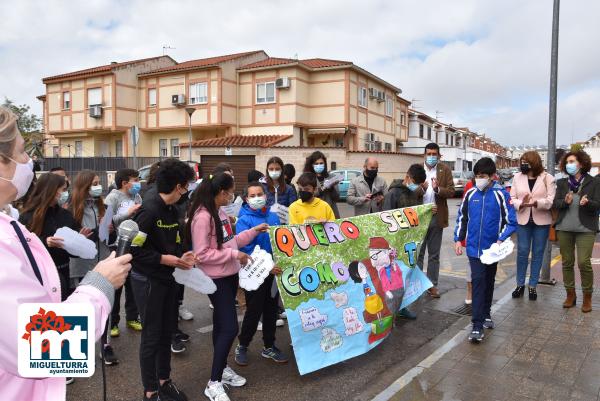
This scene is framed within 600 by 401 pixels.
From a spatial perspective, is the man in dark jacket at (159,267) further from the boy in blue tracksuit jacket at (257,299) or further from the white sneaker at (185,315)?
the white sneaker at (185,315)

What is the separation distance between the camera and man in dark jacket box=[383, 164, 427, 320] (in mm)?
6332

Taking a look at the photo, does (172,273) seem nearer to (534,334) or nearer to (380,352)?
(380,352)

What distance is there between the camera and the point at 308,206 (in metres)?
5.05

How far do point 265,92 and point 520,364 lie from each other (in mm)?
28721

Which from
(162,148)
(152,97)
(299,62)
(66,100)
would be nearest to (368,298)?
(299,62)

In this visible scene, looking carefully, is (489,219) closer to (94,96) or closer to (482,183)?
(482,183)

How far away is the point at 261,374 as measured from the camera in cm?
436

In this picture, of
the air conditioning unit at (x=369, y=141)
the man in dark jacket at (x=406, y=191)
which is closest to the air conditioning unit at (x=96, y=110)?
the air conditioning unit at (x=369, y=141)

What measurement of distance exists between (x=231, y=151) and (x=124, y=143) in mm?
13900

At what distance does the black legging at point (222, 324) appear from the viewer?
382cm

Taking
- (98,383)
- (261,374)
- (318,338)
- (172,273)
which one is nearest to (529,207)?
(318,338)

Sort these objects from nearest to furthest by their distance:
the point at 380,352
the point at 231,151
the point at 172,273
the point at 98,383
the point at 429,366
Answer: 1. the point at 172,273
2. the point at 98,383
3. the point at 429,366
4. the point at 380,352
5. the point at 231,151

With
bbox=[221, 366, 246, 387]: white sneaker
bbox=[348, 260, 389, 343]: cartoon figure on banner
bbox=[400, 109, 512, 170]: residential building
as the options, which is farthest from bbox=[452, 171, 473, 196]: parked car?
bbox=[221, 366, 246, 387]: white sneaker

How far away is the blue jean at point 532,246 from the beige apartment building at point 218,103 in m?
23.2
